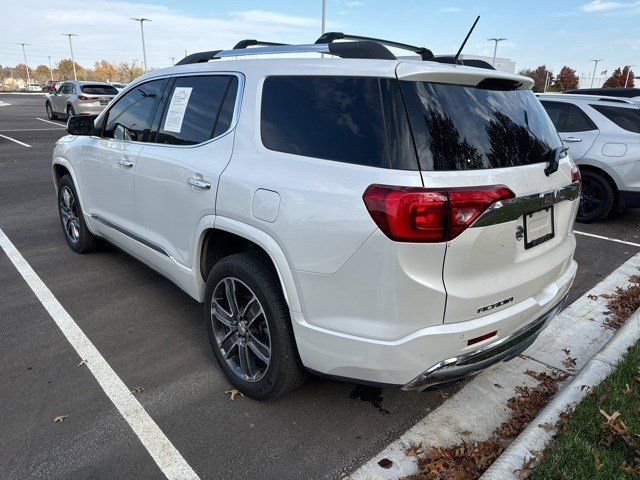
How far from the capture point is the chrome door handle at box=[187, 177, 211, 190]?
2.85 meters

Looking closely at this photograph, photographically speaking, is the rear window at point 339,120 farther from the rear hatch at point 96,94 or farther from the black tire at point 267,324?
the rear hatch at point 96,94

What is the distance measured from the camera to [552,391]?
9.93ft

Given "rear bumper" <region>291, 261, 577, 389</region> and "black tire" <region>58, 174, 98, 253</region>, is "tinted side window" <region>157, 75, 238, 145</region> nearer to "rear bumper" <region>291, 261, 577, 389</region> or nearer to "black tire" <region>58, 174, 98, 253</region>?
"rear bumper" <region>291, 261, 577, 389</region>

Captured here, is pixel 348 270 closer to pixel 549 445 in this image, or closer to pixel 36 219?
pixel 549 445

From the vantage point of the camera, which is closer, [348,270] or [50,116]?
[348,270]

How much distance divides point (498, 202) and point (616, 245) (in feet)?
16.5

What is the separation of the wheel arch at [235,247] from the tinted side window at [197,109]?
1.93 ft

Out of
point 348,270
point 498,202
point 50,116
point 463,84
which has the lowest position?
point 50,116

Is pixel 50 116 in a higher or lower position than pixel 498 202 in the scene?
lower

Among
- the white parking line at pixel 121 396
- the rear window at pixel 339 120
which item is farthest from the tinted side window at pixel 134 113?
the white parking line at pixel 121 396

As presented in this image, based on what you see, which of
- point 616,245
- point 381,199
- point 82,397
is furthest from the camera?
point 616,245

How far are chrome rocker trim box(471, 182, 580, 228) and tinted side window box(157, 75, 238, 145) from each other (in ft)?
5.20

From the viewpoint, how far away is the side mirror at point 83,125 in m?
4.52

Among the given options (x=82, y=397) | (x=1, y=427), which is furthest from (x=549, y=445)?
(x=1, y=427)
